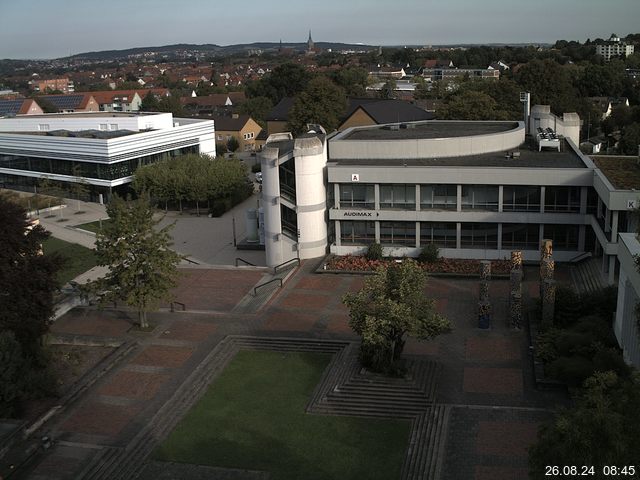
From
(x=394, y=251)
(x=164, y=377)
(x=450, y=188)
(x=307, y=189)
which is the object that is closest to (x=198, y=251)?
(x=307, y=189)

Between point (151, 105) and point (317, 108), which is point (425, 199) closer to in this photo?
point (317, 108)

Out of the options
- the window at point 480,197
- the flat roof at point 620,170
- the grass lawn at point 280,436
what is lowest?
the grass lawn at point 280,436

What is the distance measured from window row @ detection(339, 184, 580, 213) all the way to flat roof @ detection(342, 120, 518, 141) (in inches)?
177

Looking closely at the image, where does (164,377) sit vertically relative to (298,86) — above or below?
below

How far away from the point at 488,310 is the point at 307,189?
13349 mm

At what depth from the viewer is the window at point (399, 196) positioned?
37938mm

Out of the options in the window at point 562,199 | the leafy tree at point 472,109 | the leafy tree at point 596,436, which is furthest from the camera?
the leafy tree at point 472,109

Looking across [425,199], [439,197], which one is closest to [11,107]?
[425,199]

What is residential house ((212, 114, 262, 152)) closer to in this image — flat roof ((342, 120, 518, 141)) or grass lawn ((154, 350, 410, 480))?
flat roof ((342, 120, 518, 141))

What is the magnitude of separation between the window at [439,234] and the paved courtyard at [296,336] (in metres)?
3.45

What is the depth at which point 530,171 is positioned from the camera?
1414 inches

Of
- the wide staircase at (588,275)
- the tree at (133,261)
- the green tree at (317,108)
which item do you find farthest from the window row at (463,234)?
the green tree at (317,108)

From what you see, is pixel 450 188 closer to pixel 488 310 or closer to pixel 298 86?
pixel 488 310

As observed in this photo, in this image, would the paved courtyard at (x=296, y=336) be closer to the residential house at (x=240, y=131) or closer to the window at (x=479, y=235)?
the window at (x=479, y=235)
